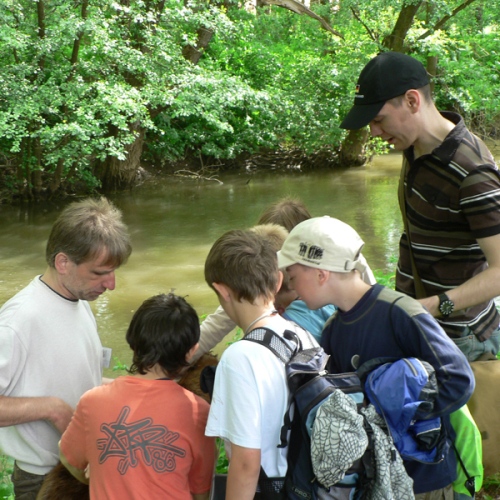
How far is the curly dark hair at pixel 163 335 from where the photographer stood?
196 cm

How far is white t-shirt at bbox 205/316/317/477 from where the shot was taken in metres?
1.69

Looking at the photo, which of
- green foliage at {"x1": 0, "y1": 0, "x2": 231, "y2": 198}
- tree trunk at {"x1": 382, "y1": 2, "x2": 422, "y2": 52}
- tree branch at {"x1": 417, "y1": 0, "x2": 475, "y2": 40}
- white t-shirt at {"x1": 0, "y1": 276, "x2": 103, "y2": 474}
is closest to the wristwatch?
white t-shirt at {"x1": 0, "y1": 276, "x2": 103, "y2": 474}

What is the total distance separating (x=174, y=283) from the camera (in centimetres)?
772

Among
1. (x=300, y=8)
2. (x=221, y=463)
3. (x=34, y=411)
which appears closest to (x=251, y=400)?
(x=34, y=411)

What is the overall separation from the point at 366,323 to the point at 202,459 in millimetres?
753

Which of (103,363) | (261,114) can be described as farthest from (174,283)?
(261,114)

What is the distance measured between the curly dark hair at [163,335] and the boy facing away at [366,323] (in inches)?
16.6

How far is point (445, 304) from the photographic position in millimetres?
2107

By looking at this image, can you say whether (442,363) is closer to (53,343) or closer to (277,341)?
(277,341)

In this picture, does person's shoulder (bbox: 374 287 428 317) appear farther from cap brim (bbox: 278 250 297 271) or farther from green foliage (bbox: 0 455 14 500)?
green foliage (bbox: 0 455 14 500)

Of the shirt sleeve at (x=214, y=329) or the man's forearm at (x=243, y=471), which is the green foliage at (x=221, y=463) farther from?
the man's forearm at (x=243, y=471)

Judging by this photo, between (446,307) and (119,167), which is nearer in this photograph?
(446,307)

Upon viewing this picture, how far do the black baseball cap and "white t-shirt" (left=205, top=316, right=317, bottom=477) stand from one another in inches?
42.5

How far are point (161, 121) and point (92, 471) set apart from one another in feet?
46.1
